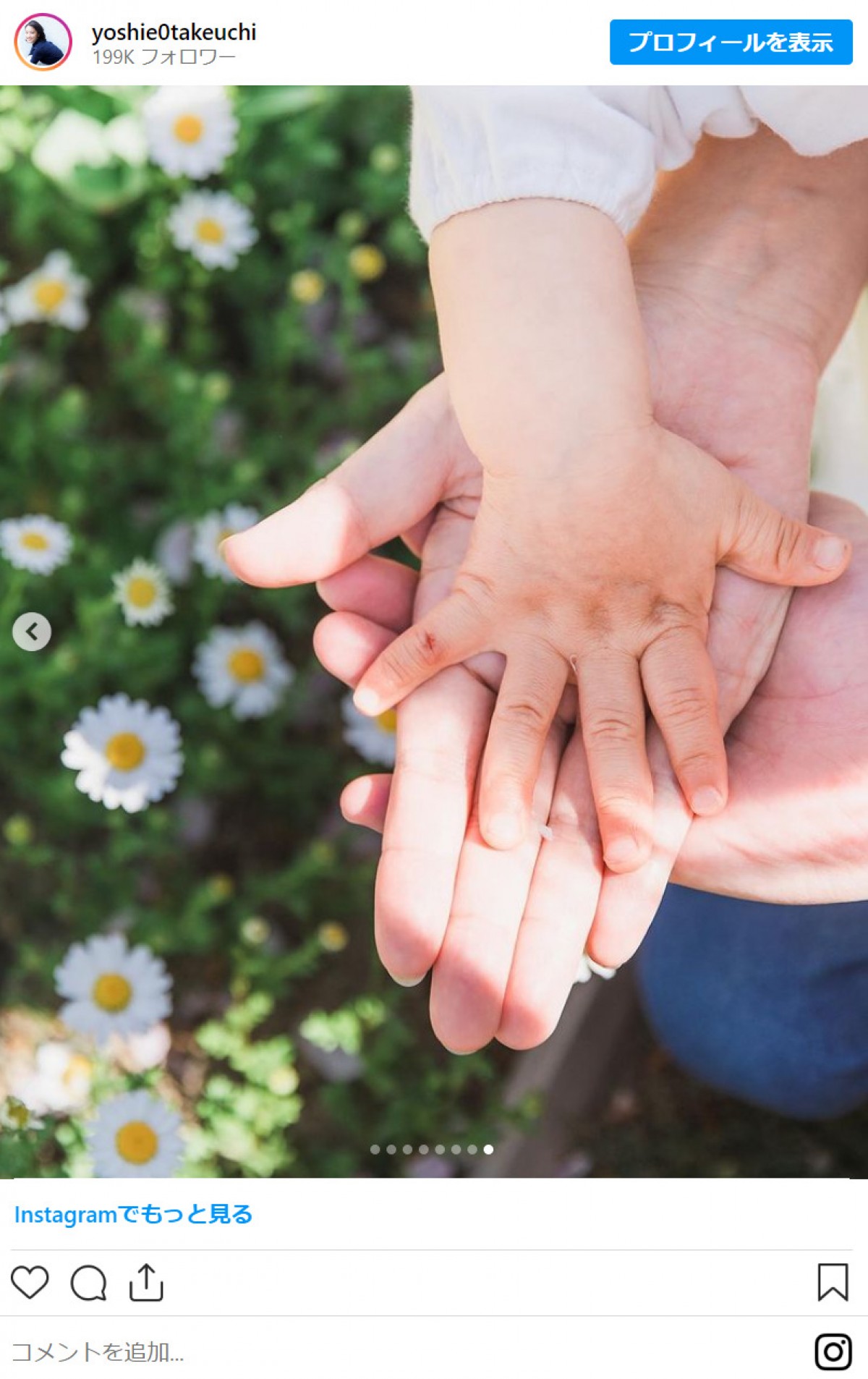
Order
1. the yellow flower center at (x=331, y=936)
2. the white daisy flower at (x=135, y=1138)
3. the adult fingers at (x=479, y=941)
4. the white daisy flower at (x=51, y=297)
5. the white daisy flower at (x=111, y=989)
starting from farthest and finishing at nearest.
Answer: the white daisy flower at (x=51, y=297) → the yellow flower center at (x=331, y=936) → the white daisy flower at (x=111, y=989) → the white daisy flower at (x=135, y=1138) → the adult fingers at (x=479, y=941)

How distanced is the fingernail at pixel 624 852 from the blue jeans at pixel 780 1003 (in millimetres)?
307

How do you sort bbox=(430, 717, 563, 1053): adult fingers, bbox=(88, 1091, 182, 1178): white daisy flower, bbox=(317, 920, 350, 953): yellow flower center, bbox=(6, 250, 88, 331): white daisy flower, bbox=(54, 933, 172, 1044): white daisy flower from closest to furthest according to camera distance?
bbox=(430, 717, 563, 1053): adult fingers → bbox=(88, 1091, 182, 1178): white daisy flower → bbox=(54, 933, 172, 1044): white daisy flower → bbox=(317, 920, 350, 953): yellow flower center → bbox=(6, 250, 88, 331): white daisy flower

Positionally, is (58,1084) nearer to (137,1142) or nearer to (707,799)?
(137,1142)

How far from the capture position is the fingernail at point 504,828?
2.60 ft

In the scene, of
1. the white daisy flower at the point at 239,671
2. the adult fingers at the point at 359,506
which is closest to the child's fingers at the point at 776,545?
the adult fingers at the point at 359,506

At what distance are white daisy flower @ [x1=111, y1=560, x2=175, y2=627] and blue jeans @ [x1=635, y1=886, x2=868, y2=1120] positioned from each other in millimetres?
586

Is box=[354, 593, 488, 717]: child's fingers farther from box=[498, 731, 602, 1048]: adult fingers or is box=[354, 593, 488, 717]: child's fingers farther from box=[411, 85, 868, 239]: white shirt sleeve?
box=[411, 85, 868, 239]: white shirt sleeve

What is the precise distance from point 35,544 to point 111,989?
408 millimetres

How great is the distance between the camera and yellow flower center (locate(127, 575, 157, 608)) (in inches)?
44.3

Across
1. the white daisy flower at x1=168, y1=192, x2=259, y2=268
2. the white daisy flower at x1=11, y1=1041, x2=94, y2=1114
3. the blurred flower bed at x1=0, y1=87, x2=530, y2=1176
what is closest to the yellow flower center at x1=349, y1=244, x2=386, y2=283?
the blurred flower bed at x1=0, y1=87, x2=530, y2=1176
